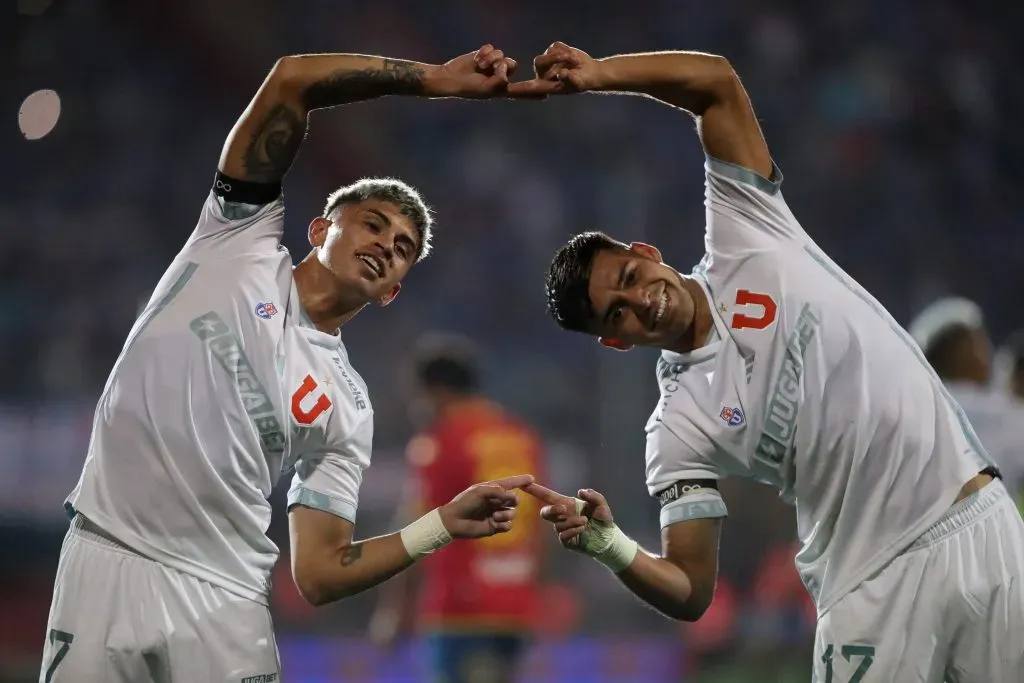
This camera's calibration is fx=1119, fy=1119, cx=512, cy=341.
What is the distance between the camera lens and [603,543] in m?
3.38

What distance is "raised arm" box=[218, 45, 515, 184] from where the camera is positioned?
326 centimetres

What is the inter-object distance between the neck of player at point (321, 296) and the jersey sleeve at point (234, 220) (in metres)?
0.20

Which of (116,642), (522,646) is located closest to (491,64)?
(116,642)

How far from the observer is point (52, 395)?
9938 mm

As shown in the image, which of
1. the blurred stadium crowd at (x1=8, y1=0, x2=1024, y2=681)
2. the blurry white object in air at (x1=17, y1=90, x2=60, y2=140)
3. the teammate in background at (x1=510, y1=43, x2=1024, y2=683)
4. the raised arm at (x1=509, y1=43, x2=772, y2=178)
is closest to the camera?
the teammate in background at (x1=510, y1=43, x2=1024, y2=683)

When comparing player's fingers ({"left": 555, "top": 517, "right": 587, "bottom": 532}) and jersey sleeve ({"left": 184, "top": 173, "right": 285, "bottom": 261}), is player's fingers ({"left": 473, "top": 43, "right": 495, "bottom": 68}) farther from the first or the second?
player's fingers ({"left": 555, "top": 517, "right": 587, "bottom": 532})

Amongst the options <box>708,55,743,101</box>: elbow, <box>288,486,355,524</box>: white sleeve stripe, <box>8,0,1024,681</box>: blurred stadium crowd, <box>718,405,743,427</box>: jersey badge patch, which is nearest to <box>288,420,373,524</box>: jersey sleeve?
<box>288,486,355,524</box>: white sleeve stripe

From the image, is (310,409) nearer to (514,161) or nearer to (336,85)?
(336,85)

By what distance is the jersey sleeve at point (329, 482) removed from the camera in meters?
3.57

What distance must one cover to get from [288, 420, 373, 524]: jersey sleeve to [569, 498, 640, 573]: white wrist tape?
2.48 feet

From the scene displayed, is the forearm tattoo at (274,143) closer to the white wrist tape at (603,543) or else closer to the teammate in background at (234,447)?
Result: the teammate in background at (234,447)

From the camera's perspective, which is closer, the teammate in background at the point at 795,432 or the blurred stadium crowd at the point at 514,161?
the teammate in background at the point at 795,432

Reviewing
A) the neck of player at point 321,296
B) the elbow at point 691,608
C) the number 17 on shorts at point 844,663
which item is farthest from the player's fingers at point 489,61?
the number 17 on shorts at point 844,663

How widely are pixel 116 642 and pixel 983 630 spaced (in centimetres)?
236
